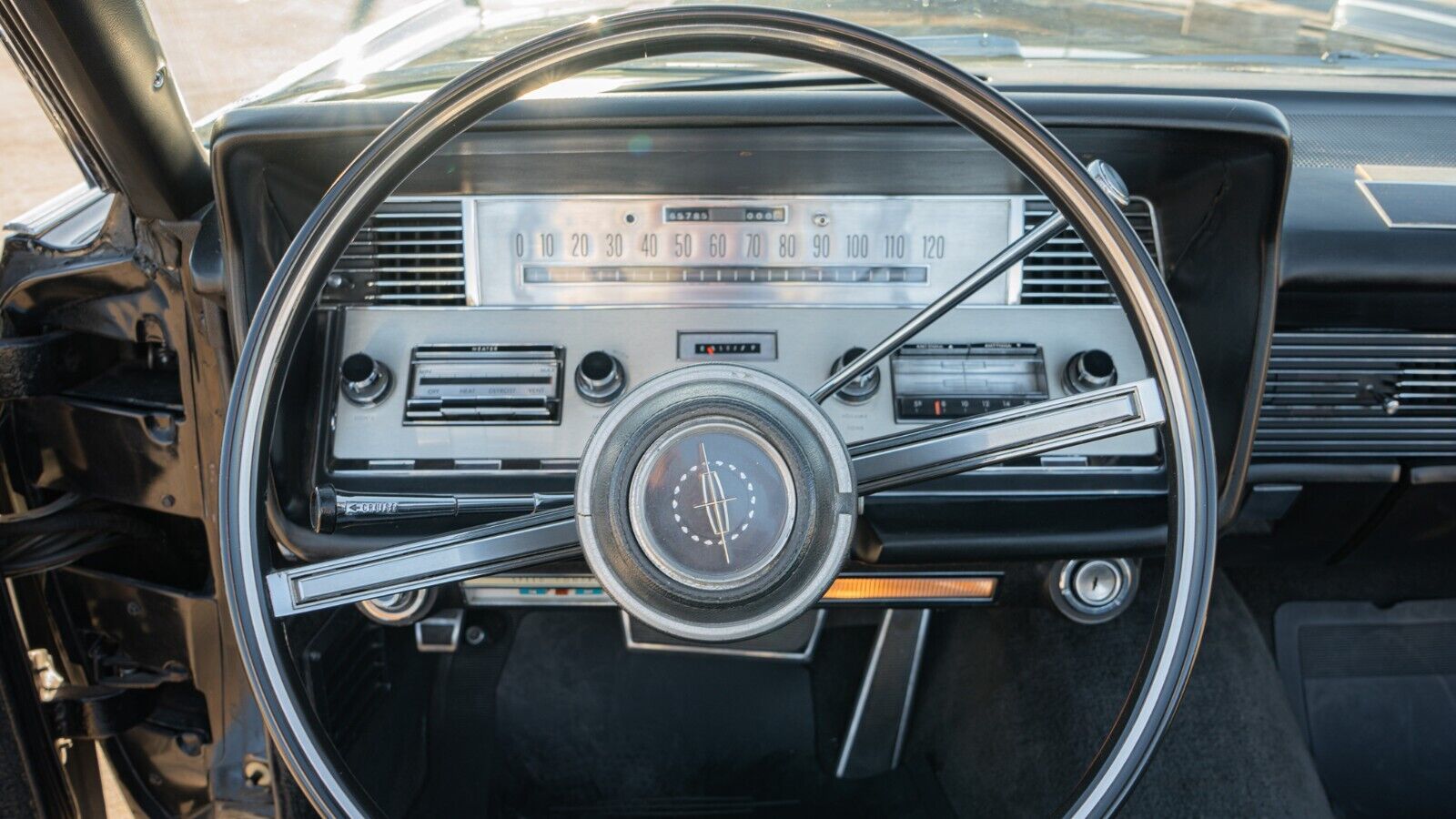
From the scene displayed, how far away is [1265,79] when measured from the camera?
1903mm

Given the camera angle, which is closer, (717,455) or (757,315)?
(717,455)

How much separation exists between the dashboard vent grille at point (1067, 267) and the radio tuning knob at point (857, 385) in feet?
0.79

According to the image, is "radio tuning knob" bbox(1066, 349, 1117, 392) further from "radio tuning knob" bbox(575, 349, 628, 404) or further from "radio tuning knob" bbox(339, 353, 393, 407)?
"radio tuning knob" bbox(339, 353, 393, 407)

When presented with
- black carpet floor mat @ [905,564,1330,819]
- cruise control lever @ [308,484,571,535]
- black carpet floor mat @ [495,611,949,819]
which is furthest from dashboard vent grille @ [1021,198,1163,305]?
black carpet floor mat @ [495,611,949,819]

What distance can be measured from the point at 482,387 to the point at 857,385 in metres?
0.50

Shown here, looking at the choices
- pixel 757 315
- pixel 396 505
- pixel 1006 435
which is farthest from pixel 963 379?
pixel 396 505

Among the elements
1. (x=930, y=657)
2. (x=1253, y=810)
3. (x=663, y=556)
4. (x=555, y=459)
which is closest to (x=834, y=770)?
(x=930, y=657)

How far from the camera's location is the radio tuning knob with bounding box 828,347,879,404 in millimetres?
1440

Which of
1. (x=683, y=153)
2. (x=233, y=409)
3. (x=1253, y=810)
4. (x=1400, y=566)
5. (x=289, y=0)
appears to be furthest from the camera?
(x=1400, y=566)

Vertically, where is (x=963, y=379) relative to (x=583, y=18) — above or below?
below

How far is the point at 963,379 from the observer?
1.47 meters

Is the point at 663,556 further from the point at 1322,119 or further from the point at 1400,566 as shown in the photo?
the point at 1400,566

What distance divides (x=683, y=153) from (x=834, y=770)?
4.34 feet

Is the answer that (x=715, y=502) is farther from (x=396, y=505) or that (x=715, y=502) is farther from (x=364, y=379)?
(x=364, y=379)
